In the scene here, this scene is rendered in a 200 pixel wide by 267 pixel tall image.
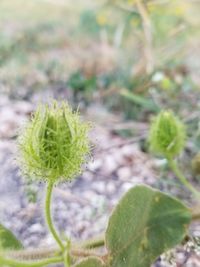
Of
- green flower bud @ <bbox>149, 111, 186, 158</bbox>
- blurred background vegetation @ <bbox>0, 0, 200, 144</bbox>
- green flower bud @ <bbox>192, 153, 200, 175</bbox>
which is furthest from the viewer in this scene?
blurred background vegetation @ <bbox>0, 0, 200, 144</bbox>

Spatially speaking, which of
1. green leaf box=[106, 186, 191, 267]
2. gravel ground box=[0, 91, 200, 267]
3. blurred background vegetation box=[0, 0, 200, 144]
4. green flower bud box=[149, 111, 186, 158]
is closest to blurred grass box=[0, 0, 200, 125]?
blurred background vegetation box=[0, 0, 200, 144]

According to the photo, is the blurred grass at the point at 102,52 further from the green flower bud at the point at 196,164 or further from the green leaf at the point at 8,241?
the green leaf at the point at 8,241

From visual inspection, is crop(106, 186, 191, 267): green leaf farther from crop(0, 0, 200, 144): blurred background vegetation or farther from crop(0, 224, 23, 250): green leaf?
crop(0, 0, 200, 144): blurred background vegetation

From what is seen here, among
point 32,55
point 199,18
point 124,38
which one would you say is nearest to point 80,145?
point 32,55

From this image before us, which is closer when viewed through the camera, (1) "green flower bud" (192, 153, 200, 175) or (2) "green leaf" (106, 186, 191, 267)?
(2) "green leaf" (106, 186, 191, 267)

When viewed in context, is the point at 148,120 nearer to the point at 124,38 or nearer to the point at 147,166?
the point at 147,166

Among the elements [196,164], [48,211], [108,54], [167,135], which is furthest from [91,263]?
[108,54]

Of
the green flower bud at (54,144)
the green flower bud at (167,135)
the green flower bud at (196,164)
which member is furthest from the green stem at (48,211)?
the green flower bud at (196,164)
